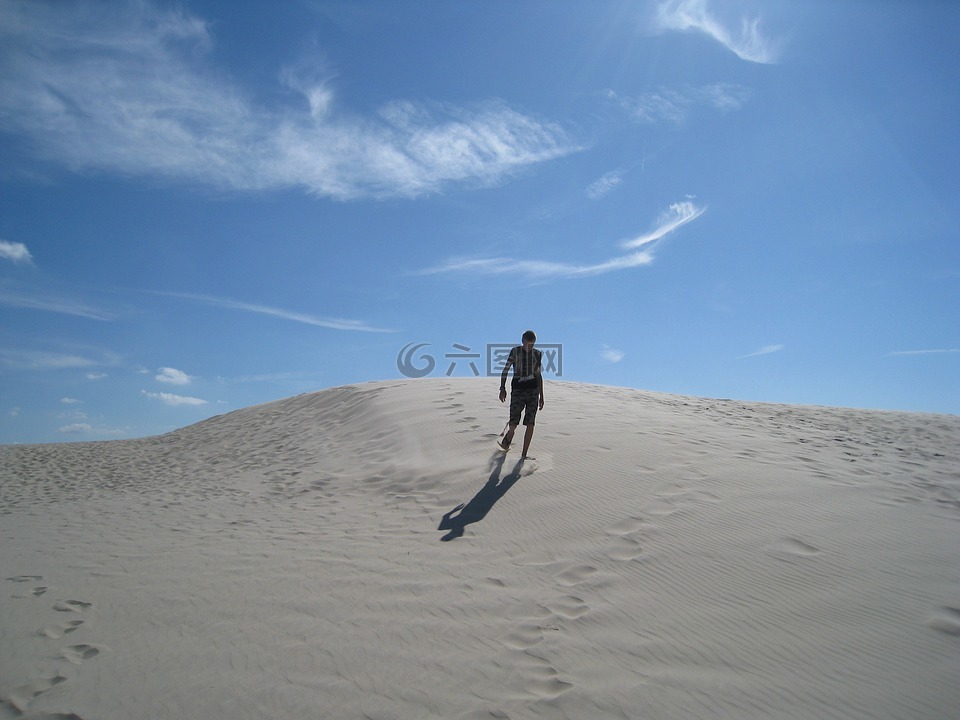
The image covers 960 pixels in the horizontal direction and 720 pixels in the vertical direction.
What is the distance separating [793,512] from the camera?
5582 millimetres

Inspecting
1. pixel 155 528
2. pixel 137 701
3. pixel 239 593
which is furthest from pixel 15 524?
pixel 137 701

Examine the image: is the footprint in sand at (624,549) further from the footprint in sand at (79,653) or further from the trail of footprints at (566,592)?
the footprint in sand at (79,653)

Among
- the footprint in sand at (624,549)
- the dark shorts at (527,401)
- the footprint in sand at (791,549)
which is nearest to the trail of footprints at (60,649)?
the footprint in sand at (624,549)

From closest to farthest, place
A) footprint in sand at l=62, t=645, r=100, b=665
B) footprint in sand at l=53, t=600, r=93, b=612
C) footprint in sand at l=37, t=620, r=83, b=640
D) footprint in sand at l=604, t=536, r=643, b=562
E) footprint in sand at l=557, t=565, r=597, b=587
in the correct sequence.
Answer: footprint in sand at l=62, t=645, r=100, b=665, footprint in sand at l=37, t=620, r=83, b=640, footprint in sand at l=53, t=600, r=93, b=612, footprint in sand at l=557, t=565, r=597, b=587, footprint in sand at l=604, t=536, r=643, b=562

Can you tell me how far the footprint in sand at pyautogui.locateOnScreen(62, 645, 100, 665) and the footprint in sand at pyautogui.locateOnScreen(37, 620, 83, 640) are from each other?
26 cm

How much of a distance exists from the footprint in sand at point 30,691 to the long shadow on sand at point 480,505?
3320mm

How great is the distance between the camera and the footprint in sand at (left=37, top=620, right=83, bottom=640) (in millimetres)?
3923

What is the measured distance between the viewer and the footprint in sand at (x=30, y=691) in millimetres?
3143

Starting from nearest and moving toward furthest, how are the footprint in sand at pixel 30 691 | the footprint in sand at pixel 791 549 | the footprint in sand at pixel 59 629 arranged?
1. the footprint in sand at pixel 30 691
2. the footprint in sand at pixel 59 629
3. the footprint in sand at pixel 791 549

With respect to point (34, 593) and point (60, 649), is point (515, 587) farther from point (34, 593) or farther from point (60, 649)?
point (34, 593)

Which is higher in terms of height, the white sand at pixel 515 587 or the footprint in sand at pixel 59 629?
the white sand at pixel 515 587

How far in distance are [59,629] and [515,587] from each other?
11.7ft

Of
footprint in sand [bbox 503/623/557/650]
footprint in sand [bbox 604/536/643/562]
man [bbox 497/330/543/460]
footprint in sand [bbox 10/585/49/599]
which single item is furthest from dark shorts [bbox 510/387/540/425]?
footprint in sand [bbox 10/585/49/599]

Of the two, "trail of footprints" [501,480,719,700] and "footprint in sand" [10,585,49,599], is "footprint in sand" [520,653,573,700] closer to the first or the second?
"trail of footprints" [501,480,719,700]
